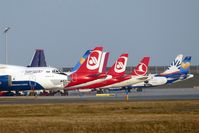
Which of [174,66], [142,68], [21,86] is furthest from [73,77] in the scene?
[174,66]

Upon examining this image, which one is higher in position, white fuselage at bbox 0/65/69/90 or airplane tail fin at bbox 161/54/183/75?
airplane tail fin at bbox 161/54/183/75

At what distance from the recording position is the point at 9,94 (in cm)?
11938

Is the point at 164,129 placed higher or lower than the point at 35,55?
lower

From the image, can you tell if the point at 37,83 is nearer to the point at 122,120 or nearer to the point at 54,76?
the point at 54,76

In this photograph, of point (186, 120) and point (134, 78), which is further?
point (134, 78)

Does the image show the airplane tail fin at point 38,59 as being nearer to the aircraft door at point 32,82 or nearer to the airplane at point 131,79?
the airplane at point 131,79

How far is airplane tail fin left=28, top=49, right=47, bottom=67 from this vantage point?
169m

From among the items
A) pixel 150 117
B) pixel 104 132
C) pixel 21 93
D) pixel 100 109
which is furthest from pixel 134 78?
pixel 104 132

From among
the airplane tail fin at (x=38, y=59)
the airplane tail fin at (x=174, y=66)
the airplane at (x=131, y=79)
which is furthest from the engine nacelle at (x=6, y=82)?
the airplane tail fin at (x=174, y=66)

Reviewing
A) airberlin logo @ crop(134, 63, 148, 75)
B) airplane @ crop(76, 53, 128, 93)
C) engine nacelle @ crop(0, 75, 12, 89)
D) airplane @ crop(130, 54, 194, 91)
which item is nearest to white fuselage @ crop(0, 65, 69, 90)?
engine nacelle @ crop(0, 75, 12, 89)

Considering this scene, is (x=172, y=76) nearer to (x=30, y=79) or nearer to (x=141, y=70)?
(x=141, y=70)

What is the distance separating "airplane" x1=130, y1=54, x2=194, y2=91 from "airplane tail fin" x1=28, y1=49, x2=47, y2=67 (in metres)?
26.1

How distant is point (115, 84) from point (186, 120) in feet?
319

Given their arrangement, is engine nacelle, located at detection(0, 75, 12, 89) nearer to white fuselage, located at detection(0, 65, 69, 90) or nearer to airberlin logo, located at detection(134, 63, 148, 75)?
white fuselage, located at detection(0, 65, 69, 90)
